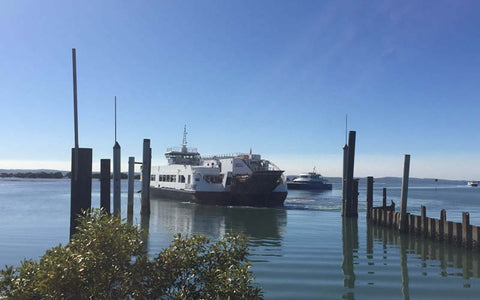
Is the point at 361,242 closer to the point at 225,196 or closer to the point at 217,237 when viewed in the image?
the point at 217,237

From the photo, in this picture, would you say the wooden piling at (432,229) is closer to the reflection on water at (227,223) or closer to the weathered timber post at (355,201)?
the reflection on water at (227,223)

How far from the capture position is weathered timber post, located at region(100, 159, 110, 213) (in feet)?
53.4

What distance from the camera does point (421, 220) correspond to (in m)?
20.3

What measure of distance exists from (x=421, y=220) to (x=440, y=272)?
7557 millimetres

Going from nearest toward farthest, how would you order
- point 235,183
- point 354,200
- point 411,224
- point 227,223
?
point 411,224
point 227,223
point 354,200
point 235,183

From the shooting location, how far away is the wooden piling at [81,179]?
842 centimetres

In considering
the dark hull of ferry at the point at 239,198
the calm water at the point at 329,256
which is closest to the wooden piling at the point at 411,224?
the calm water at the point at 329,256

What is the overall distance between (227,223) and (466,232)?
618 inches

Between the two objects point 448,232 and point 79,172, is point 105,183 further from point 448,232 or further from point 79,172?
point 448,232

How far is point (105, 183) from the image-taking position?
16719 mm

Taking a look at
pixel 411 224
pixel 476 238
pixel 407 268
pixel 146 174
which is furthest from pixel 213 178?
pixel 407 268

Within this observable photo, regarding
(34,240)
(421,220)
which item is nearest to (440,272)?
(421,220)

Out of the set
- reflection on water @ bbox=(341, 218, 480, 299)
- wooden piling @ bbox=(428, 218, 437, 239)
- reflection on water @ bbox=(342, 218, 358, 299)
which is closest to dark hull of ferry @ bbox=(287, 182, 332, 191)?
reflection on water @ bbox=(342, 218, 358, 299)

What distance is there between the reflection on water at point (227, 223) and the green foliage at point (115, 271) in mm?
13311
